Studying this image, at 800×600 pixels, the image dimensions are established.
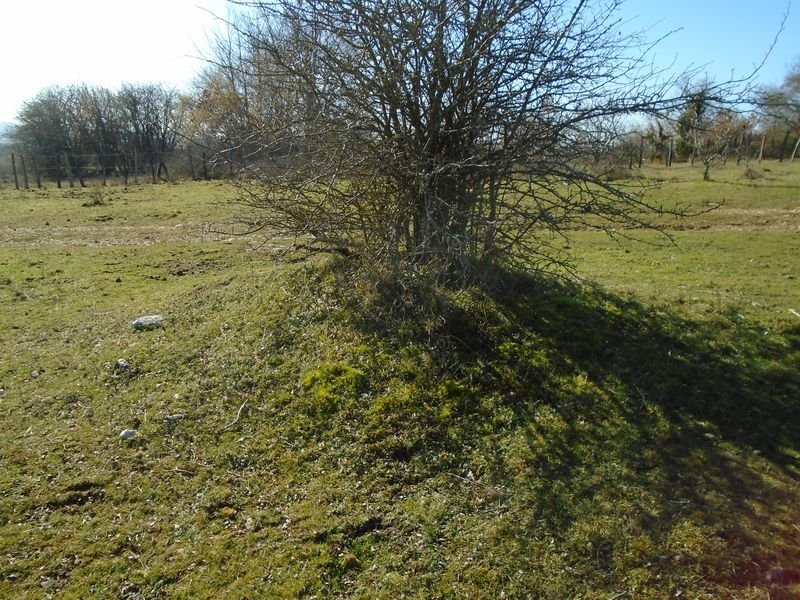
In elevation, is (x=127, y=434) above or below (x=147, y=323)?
below

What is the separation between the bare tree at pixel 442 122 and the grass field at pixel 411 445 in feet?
2.97

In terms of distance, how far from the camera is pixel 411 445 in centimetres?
460

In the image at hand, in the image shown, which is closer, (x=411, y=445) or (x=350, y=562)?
(x=350, y=562)

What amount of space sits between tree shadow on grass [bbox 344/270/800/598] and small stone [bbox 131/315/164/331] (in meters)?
3.42

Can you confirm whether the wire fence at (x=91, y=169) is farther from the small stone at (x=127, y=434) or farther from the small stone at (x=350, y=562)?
the small stone at (x=350, y=562)

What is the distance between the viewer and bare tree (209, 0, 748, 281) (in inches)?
197

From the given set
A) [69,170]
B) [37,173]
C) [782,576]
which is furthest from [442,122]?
[69,170]

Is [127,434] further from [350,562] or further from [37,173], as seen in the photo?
[37,173]

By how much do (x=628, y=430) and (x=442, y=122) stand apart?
3290mm

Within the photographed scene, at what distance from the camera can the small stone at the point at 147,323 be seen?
763 centimetres

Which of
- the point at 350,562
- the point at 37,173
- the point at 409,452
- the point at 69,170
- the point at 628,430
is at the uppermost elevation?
the point at 69,170

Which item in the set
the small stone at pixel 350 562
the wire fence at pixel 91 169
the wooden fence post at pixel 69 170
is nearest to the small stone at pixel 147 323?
the small stone at pixel 350 562

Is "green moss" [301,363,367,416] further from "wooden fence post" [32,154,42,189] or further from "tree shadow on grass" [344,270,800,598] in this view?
"wooden fence post" [32,154,42,189]

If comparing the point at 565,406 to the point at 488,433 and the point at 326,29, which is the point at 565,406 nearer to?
the point at 488,433
